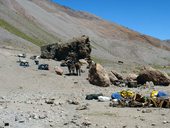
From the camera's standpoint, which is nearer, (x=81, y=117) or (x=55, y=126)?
(x=55, y=126)

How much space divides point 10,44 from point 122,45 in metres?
71.5

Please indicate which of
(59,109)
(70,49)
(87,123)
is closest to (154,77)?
(70,49)

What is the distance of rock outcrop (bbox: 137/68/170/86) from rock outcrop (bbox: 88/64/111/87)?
443 centimetres

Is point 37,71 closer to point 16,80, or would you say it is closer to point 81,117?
point 16,80

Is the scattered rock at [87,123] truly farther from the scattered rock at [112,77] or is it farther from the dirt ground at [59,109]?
the scattered rock at [112,77]

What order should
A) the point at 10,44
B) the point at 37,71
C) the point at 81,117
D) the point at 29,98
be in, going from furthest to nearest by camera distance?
the point at 10,44 → the point at 37,71 → the point at 29,98 → the point at 81,117

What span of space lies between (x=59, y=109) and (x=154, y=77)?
64.7 ft

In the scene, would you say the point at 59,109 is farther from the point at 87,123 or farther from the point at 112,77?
the point at 112,77

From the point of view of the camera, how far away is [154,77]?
42.2m

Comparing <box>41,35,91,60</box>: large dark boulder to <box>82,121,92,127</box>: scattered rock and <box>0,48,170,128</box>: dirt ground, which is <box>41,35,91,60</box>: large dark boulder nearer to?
<box>0,48,170,128</box>: dirt ground

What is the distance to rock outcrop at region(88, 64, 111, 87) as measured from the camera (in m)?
39.2

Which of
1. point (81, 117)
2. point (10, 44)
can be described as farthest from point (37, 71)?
point (10, 44)

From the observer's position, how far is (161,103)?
2519cm

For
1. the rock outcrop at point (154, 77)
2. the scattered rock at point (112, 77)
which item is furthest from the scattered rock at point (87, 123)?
the rock outcrop at point (154, 77)
